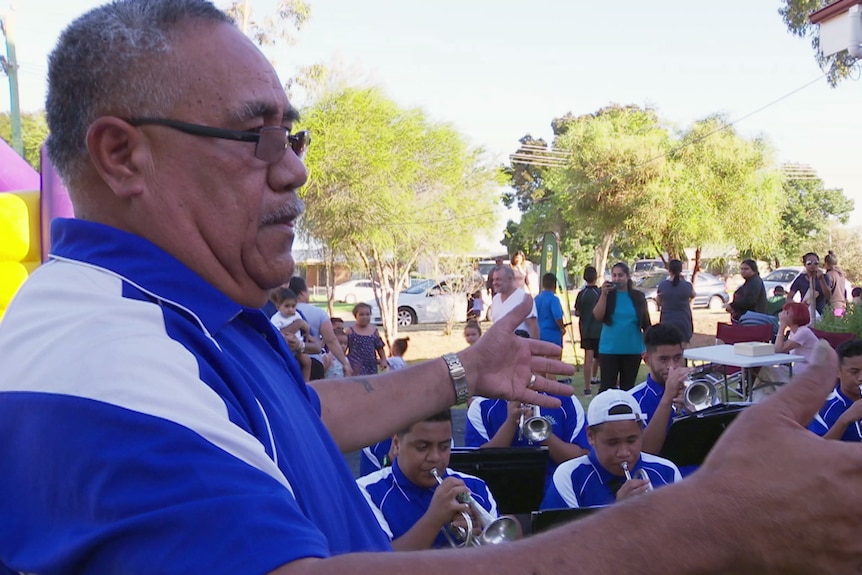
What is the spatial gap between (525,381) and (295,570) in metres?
1.41

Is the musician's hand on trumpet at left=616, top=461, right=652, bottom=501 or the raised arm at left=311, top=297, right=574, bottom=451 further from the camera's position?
the musician's hand on trumpet at left=616, top=461, right=652, bottom=501

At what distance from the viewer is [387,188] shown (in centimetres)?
2305

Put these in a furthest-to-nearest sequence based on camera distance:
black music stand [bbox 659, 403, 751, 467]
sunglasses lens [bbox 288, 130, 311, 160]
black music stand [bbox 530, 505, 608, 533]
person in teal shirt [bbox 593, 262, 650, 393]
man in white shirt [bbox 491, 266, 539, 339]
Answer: person in teal shirt [bbox 593, 262, 650, 393] < man in white shirt [bbox 491, 266, 539, 339] < black music stand [bbox 659, 403, 751, 467] < black music stand [bbox 530, 505, 608, 533] < sunglasses lens [bbox 288, 130, 311, 160]

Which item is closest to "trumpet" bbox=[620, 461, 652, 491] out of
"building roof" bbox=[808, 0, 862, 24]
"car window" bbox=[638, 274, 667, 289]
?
"building roof" bbox=[808, 0, 862, 24]

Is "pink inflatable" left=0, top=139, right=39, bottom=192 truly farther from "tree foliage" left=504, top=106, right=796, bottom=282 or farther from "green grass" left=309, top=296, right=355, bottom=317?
"tree foliage" left=504, top=106, right=796, bottom=282

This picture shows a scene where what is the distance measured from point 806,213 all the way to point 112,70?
65.1m

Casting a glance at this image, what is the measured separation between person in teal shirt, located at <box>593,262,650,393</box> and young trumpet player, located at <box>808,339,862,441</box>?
4.09 metres

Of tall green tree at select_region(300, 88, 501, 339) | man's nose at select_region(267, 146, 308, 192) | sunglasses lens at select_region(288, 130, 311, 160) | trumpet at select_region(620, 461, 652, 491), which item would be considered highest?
tall green tree at select_region(300, 88, 501, 339)

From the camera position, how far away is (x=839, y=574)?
951mm

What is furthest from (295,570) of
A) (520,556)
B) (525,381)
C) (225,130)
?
(525,381)

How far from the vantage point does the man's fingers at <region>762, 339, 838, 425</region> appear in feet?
3.37

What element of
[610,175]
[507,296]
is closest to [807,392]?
[507,296]

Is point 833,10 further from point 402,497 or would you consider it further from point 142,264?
point 142,264

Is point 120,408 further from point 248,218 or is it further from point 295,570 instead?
point 248,218
